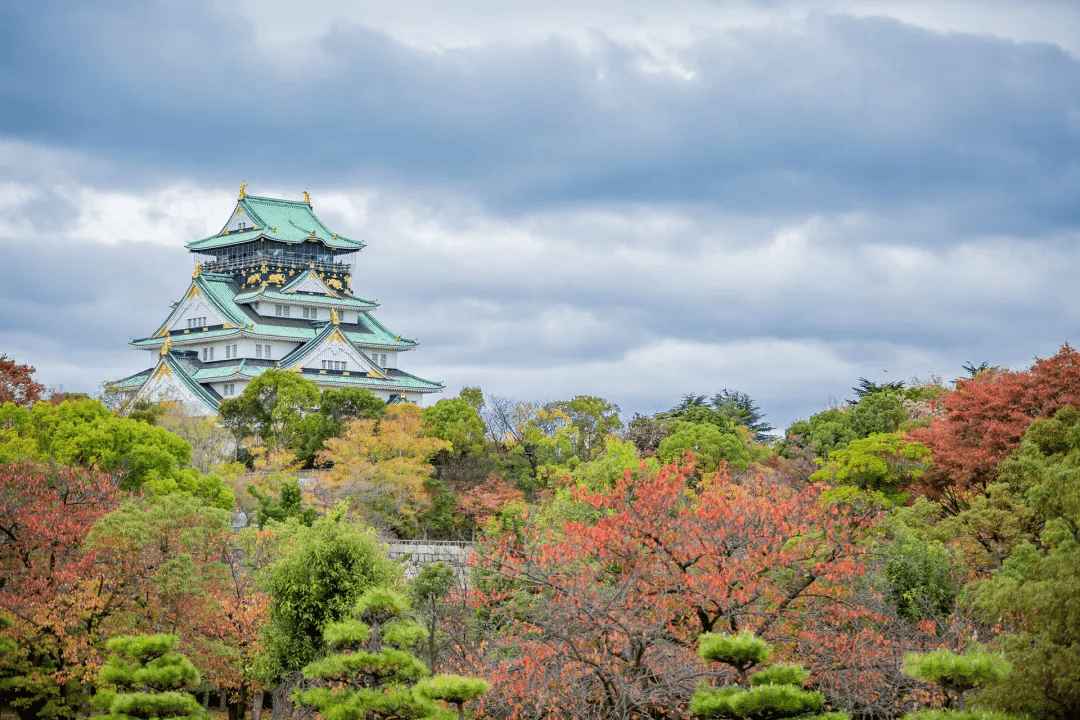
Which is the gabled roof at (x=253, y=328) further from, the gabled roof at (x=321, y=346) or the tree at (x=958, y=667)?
the tree at (x=958, y=667)

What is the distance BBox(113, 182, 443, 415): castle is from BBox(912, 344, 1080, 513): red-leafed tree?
38.7 metres

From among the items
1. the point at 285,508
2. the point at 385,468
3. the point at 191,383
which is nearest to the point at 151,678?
the point at 285,508

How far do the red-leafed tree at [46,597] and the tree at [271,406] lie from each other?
2307 centimetres

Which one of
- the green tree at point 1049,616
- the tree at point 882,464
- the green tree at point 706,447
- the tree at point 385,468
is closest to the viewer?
the green tree at point 1049,616

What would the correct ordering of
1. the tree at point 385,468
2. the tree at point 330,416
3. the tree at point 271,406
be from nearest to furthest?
the tree at point 385,468 < the tree at point 330,416 < the tree at point 271,406

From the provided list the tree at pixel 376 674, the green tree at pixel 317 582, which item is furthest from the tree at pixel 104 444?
the tree at pixel 376 674

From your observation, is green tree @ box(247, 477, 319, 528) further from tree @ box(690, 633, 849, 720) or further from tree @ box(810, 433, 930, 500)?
tree @ box(690, 633, 849, 720)

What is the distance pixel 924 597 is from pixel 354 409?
3191 centimetres

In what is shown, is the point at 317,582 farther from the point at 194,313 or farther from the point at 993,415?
the point at 194,313

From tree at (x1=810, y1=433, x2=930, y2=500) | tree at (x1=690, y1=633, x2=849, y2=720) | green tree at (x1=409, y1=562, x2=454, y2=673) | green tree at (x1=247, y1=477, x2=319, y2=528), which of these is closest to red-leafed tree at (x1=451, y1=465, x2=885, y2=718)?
tree at (x1=690, y1=633, x2=849, y2=720)

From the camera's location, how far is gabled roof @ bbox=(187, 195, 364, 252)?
7212cm

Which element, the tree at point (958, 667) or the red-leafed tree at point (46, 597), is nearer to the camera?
the tree at point (958, 667)

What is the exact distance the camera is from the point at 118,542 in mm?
26766

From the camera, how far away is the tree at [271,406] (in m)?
51.5
